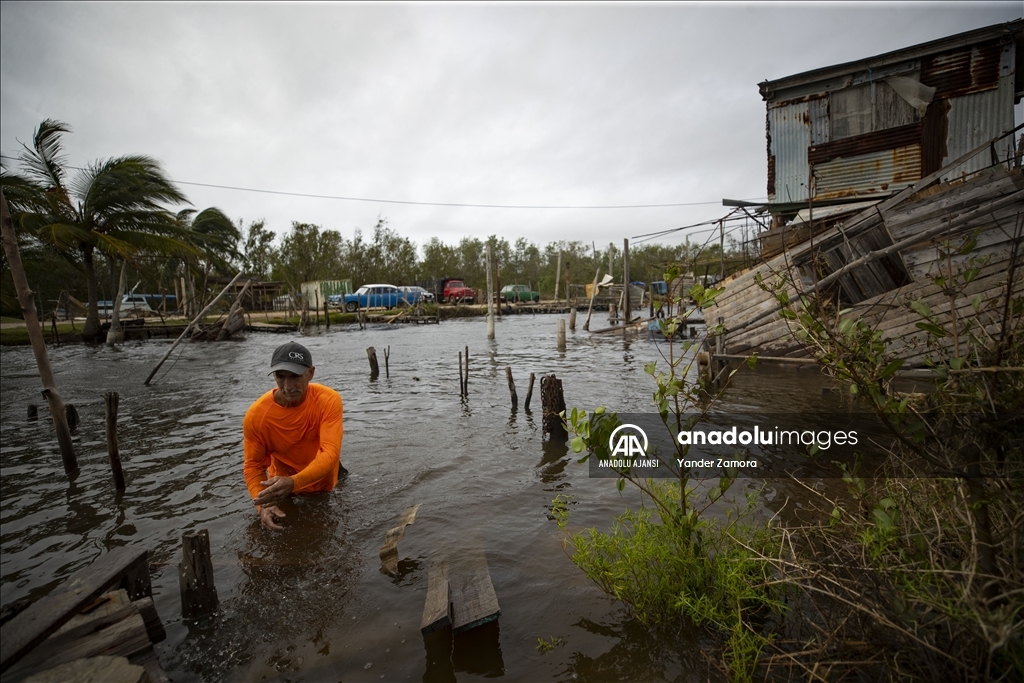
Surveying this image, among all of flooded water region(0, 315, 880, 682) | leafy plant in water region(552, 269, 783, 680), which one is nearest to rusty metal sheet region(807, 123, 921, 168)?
flooded water region(0, 315, 880, 682)

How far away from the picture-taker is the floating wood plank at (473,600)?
301cm

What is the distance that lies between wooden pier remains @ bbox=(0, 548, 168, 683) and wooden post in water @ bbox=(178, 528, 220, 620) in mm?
399

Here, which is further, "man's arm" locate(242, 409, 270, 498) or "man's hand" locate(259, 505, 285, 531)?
"man's arm" locate(242, 409, 270, 498)

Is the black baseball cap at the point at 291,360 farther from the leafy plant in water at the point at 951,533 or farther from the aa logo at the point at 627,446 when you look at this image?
the leafy plant in water at the point at 951,533

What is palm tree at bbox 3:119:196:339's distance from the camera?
1677 cm

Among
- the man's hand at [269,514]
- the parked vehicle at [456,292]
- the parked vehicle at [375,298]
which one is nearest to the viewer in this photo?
the man's hand at [269,514]

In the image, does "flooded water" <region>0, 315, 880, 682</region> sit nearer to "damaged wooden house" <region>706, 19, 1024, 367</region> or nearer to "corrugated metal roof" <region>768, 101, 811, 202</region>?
"damaged wooden house" <region>706, 19, 1024, 367</region>

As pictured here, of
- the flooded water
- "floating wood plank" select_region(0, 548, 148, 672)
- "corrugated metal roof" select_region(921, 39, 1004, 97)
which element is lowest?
the flooded water

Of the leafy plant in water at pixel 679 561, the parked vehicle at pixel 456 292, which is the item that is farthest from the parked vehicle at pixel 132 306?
the leafy plant in water at pixel 679 561

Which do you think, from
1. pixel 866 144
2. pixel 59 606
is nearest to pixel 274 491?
pixel 59 606

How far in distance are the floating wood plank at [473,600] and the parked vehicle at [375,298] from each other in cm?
3598

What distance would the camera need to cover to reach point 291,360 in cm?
416

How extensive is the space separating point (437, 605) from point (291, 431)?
2224 mm

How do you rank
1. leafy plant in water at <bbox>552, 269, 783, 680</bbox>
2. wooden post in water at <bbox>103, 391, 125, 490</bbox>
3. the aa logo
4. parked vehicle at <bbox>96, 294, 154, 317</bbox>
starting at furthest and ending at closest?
parked vehicle at <bbox>96, 294, 154, 317</bbox>, wooden post in water at <bbox>103, 391, 125, 490</bbox>, the aa logo, leafy plant in water at <bbox>552, 269, 783, 680</bbox>
